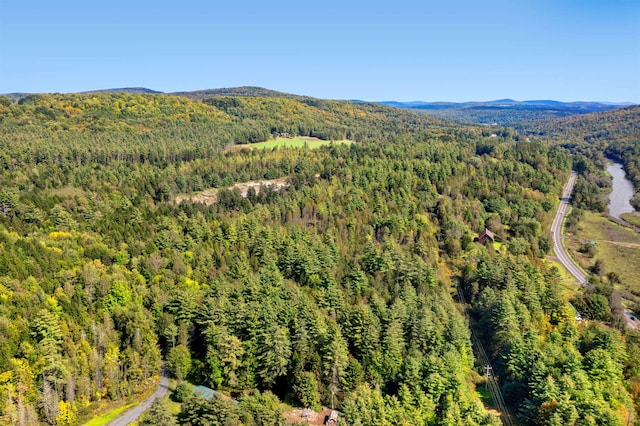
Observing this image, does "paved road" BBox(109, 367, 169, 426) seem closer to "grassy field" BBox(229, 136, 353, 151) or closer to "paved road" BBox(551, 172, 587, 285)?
"paved road" BBox(551, 172, 587, 285)

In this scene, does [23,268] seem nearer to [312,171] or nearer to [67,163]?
[67,163]

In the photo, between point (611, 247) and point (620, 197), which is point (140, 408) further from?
point (620, 197)

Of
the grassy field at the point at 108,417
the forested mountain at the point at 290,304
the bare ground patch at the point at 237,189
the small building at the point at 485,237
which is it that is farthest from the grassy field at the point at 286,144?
the grassy field at the point at 108,417

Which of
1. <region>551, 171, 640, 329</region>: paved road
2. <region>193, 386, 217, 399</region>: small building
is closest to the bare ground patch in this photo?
<region>193, 386, 217, 399</region>: small building

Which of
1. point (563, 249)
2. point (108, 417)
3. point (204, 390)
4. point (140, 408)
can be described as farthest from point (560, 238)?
point (108, 417)

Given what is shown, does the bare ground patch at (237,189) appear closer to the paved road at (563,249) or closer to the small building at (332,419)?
the paved road at (563,249)
